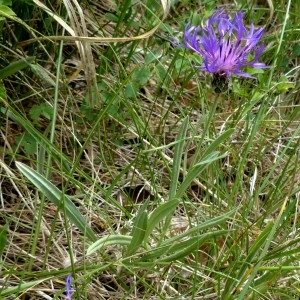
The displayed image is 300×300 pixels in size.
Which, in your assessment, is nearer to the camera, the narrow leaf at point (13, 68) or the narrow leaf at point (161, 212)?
the narrow leaf at point (161, 212)

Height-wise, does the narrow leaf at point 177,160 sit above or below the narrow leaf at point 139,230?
above

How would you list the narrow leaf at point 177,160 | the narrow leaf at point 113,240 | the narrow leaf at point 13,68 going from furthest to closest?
the narrow leaf at point 13,68
the narrow leaf at point 177,160
the narrow leaf at point 113,240

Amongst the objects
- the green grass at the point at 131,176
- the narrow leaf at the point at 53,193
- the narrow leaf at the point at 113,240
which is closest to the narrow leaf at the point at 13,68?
the green grass at the point at 131,176

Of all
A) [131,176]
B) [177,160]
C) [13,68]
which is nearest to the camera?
[177,160]

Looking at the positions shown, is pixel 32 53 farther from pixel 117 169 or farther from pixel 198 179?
pixel 198 179

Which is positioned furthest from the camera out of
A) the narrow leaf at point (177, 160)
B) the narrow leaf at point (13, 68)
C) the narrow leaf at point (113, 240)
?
the narrow leaf at point (13, 68)

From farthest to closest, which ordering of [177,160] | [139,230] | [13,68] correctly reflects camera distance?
1. [13,68]
2. [177,160]
3. [139,230]

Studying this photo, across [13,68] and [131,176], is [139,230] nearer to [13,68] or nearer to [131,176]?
[131,176]

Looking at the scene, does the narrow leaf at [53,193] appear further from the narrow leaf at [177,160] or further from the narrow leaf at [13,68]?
the narrow leaf at [13,68]

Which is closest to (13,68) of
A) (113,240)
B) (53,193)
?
(53,193)
